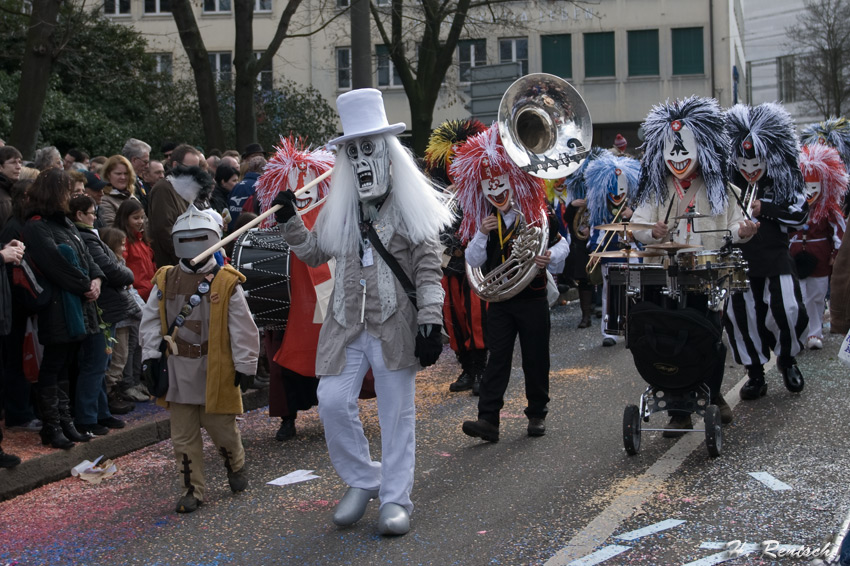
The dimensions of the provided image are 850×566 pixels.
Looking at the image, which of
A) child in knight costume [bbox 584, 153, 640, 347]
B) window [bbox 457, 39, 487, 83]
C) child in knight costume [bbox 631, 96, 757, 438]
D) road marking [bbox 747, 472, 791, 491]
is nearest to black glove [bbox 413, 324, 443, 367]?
road marking [bbox 747, 472, 791, 491]

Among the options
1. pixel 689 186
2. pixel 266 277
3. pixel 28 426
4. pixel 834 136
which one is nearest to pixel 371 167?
pixel 266 277

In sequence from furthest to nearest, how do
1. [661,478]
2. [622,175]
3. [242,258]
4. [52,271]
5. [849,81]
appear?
[849,81] → [622,175] → [242,258] → [52,271] → [661,478]

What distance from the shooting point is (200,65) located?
16734mm

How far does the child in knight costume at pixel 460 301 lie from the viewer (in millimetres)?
8930

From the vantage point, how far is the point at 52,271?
22.8 ft

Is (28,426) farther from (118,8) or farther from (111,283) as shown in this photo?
(118,8)

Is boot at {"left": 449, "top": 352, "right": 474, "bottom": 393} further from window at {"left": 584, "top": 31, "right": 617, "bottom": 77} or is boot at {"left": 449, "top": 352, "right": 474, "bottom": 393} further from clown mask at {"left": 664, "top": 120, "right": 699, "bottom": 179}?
window at {"left": 584, "top": 31, "right": 617, "bottom": 77}

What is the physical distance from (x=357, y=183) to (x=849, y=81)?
145 feet

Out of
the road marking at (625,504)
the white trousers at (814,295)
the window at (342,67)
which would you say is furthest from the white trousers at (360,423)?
the window at (342,67)

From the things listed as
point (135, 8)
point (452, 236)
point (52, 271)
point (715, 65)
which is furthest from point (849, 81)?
point (52, 271)

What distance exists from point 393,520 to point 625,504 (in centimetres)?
125

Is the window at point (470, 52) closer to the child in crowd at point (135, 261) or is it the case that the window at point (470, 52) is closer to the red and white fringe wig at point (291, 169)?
the child in crowd at point (135, 261)

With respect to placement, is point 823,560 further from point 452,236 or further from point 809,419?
point 452,236

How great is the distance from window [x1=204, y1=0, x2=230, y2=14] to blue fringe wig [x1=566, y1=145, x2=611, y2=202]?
3023cm
